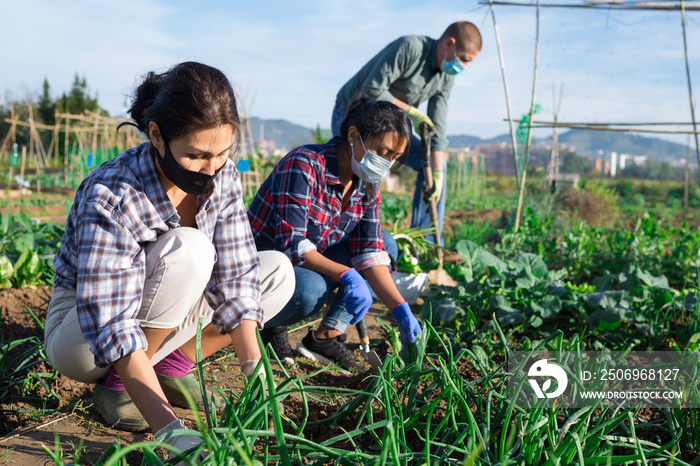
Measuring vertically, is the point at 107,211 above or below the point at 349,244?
above

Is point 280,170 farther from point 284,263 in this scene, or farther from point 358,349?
point 358,349

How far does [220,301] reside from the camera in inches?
62.7

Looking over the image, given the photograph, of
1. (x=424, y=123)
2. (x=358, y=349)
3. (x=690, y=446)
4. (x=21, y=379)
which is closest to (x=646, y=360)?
(x=690, y=446)

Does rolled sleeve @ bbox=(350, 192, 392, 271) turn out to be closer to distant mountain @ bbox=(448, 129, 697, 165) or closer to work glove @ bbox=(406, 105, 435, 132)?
work glove @ bbox=(406, 105, 435, 132)

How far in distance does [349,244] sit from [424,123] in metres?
1.51

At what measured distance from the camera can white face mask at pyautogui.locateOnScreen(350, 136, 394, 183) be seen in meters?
2.13

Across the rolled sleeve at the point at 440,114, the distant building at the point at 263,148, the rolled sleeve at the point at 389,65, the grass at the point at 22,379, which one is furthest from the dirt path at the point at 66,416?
the distant building at the point at 263,148

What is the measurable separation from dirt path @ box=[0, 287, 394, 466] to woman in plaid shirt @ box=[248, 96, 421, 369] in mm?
209

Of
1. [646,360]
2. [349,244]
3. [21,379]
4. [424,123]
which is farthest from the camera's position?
[424,123]

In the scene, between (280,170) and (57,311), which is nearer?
(57,311)

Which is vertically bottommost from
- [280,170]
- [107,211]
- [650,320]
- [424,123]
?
[650,320]

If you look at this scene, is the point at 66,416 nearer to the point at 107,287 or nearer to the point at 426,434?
the point at 107,287

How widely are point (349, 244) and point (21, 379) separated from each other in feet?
4.25

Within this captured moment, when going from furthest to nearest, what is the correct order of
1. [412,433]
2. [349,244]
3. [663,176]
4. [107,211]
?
[663,176] → [349,244] → [412,433] → [107,211]
